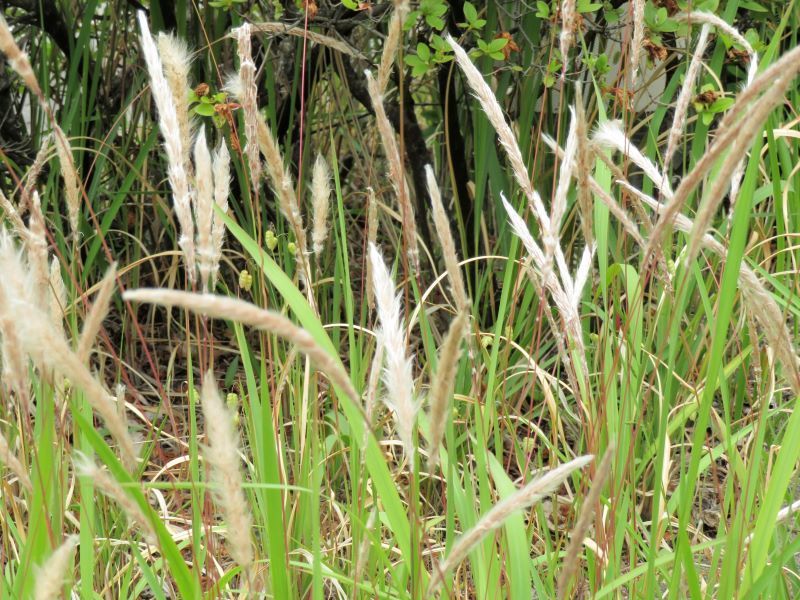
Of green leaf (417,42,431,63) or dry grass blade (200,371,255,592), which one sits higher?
green leaf (417,42,431,63)

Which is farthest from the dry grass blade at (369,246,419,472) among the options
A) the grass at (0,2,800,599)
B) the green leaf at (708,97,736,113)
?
the green leaf at (708,97,736,113)

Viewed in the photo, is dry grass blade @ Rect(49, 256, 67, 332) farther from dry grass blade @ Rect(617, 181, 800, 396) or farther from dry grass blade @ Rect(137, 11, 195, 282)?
dry grass blade @ Rect(617, 181, 800, 396)

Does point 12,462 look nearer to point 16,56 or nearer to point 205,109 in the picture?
point 16,56

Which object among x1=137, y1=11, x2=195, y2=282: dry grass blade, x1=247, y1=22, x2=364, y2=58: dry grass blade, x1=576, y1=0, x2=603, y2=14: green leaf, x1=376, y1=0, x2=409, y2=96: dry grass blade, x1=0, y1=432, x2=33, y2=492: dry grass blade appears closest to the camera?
x1=0, y1=432, x2=33, y2=492: dry grass blade

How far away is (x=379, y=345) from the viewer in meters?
0.93

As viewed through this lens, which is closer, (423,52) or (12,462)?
(12,462)

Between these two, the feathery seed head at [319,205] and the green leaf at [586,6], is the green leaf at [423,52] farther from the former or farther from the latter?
the feathery seed head at [319,205]

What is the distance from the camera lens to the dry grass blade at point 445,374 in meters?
0.57

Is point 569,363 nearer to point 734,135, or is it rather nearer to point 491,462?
point 491,462

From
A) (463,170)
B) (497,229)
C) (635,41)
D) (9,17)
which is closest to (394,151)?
(635,41)

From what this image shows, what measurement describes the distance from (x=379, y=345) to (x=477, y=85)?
0.28 metres

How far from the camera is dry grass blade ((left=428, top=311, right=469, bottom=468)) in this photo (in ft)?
1.87

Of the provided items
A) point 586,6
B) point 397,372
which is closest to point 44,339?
point 397,372

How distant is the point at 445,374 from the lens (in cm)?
59
